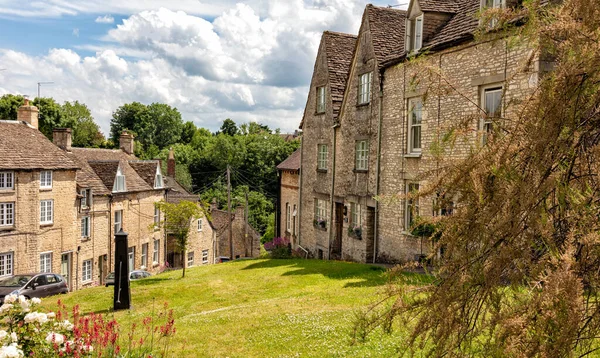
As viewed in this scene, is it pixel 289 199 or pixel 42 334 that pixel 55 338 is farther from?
pixel 289 199

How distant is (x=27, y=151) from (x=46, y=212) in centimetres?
389

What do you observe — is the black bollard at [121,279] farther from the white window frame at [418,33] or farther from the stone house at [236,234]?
the stone house at [236,234]

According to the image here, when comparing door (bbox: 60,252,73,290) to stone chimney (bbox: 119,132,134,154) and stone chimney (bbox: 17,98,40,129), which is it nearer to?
stone chimney (bbox: 17,98,40,129)

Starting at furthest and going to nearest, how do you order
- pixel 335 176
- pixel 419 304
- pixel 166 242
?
pixel 166 242 → pixel 335 176 → pixel 419 304

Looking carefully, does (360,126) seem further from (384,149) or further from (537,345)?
(537,345)

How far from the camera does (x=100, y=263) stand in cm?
3912

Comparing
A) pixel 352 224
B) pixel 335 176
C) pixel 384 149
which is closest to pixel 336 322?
pixel 384 149

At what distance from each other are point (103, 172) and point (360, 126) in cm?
2270

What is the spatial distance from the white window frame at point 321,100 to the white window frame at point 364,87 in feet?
14.2

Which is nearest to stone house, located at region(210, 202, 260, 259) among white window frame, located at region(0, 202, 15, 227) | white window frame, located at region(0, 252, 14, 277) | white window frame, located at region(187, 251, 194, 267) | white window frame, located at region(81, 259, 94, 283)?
white window frame, located at region(187, 251, 194, 267)

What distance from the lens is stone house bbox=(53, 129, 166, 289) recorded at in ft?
121

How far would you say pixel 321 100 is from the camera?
96.4ft

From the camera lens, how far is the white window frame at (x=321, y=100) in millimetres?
29016

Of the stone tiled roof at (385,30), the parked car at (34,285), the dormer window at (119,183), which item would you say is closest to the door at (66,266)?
the dormer window at (119,183)
